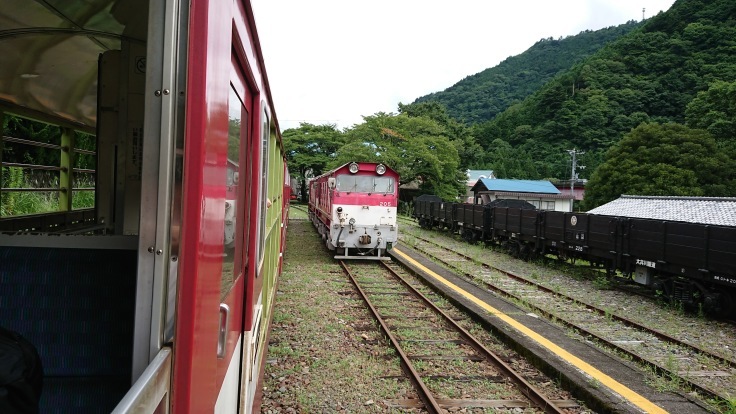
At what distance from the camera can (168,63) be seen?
4.02 ft

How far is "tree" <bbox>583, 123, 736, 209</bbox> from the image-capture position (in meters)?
29.1

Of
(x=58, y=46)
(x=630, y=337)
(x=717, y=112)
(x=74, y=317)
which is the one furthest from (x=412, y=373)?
(x=717, y=112)

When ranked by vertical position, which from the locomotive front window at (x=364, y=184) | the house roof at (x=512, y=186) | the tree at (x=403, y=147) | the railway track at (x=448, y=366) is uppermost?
the tree at (x=403, y=147)

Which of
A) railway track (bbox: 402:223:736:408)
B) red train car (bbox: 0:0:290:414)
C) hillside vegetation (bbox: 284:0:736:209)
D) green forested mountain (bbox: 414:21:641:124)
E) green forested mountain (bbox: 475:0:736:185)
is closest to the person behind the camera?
red train car (bbox: 0:0:290:414)

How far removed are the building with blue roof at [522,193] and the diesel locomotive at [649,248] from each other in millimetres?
27081

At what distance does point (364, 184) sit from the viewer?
13.3m

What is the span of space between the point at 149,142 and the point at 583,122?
66.5 metres

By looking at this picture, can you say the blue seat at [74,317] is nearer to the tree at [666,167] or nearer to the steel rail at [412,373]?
the steel rail at [412,373]

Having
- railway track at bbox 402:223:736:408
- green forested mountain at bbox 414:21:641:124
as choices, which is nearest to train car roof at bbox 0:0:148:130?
railway track at bbox 402:223:736:408

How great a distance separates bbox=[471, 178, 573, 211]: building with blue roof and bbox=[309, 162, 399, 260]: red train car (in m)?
29.6

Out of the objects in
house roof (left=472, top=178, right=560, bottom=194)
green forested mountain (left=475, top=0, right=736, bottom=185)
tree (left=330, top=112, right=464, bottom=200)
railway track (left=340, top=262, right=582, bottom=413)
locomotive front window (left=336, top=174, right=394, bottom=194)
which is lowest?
railway track (left=340, top=262, right=582, bottom=413)

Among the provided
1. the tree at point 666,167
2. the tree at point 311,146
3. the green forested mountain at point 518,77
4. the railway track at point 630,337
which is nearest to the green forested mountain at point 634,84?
the tree at point 666,167

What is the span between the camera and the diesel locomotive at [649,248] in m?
8.34

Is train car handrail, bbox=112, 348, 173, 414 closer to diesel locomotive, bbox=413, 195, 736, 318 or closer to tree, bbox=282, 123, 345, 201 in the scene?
diesel locomotive, bbox=413, 195, 736, 318
